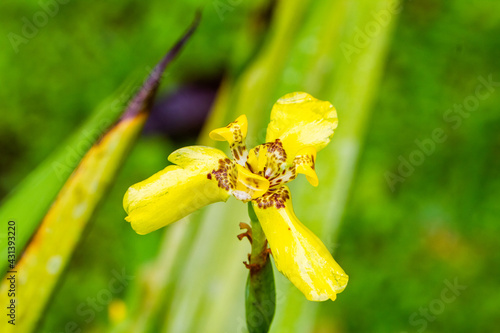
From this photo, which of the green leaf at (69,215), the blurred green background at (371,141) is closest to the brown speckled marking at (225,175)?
the green leaf at (69,215)

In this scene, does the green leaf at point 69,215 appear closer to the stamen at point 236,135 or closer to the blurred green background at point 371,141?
the stamen at point 236,135

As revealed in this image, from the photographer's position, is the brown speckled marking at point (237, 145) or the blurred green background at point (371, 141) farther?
the blurred green background at point (371, 141)

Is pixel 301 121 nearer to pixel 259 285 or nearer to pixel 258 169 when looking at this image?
pixel 258 169

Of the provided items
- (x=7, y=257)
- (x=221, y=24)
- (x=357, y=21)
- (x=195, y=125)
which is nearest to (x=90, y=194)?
(x=7, y=257)

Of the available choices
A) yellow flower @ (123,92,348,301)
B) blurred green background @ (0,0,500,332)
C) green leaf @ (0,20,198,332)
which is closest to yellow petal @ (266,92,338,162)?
yellow flower @ (123,92,348,301)

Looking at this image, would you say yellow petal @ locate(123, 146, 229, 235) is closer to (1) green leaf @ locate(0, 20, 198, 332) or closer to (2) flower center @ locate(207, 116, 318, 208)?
(2) flower center @ locate(207, 116, 318, 208)

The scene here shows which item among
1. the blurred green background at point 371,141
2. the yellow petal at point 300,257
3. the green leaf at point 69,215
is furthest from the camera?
the blurred green background at point 371,141

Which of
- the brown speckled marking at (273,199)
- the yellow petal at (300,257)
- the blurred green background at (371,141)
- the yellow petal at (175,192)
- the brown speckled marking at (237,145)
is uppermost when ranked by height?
the blurred green background at (371,141)
